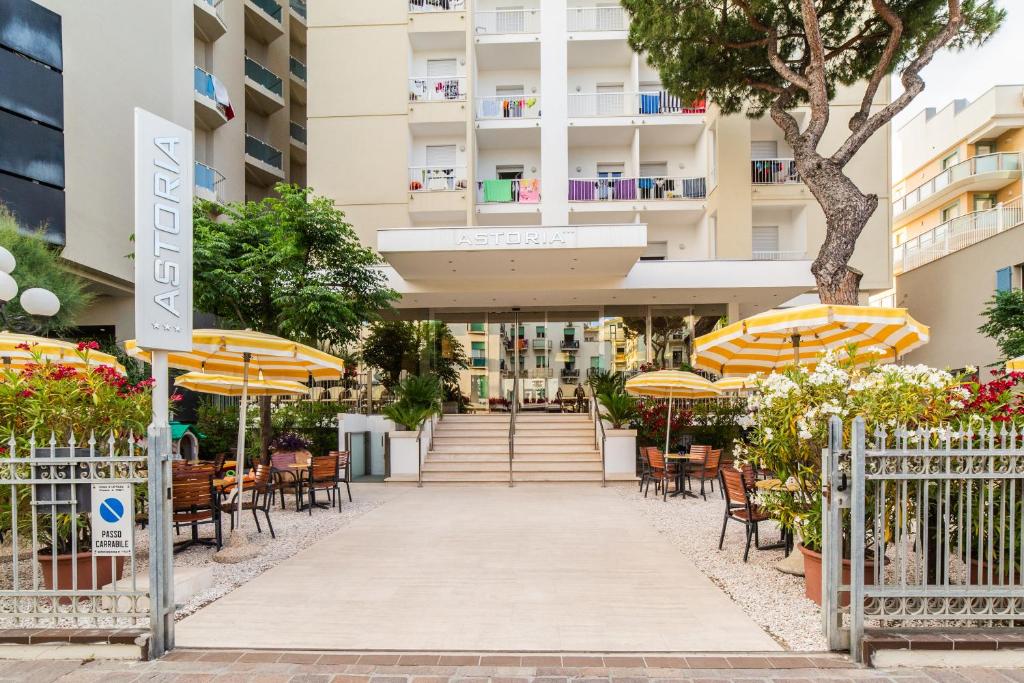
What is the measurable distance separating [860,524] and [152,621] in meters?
4.46

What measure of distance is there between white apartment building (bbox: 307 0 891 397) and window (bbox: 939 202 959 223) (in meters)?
11.7

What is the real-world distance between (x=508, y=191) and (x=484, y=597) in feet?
55.2

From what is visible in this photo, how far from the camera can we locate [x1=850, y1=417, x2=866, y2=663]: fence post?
157 inches

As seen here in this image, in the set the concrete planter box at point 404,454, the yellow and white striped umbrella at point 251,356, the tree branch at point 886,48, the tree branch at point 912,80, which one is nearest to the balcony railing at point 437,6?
the tree branch at point 886,48

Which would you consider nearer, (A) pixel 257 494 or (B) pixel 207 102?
(A) pixel 257 494

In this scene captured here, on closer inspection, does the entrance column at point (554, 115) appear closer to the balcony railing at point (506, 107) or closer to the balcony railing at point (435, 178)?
the balcony railing at point (506, 107)

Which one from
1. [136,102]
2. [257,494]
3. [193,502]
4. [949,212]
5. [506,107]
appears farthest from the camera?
[949,212]

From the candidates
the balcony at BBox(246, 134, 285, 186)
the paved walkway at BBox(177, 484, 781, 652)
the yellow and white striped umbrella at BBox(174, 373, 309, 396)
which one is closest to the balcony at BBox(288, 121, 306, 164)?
the balcony at BBox(246, 134, 285, 186)

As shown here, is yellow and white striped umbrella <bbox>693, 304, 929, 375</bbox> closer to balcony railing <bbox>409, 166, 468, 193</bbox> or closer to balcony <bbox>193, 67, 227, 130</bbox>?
balcony railing <bbox>409, 166, 468, 193</bbox>

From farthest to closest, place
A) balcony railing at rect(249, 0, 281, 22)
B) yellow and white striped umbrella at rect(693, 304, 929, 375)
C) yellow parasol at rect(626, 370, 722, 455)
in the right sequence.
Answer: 1. balcony railing at rect(249, 0, 281, 22)
2. yellow parasol at rect(626, 370, 722, 455)
3. yellow and white striped umbrella at rect(693, 304, 929, 375)

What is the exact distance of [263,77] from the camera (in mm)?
24359

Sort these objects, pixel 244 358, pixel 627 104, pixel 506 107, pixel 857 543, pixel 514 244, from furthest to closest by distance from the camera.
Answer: pixel 506 107, pixel 627 104, pixel 514 244, pixel 244 358, pixel 857 543

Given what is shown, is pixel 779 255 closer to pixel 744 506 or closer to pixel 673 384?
pixel 673 384

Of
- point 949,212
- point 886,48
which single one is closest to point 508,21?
point 886,48
